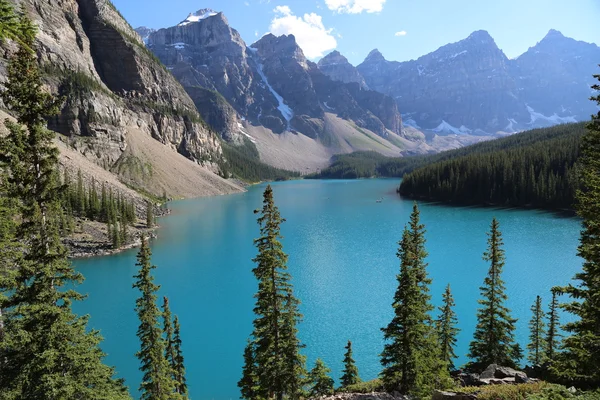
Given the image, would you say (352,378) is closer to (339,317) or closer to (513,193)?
(339,317)

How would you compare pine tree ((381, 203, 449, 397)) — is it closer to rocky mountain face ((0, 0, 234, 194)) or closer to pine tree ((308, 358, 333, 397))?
pine tree ((308, 358, 333, 397))

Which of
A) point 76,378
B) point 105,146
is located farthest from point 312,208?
point 76,378

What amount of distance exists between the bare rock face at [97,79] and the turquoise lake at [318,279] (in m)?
62.7

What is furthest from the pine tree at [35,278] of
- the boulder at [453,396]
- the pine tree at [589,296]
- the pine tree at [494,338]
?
the pine tree at [494,338]

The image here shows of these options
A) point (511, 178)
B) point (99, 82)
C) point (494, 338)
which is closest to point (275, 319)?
point (494, 338)

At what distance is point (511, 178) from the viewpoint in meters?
125

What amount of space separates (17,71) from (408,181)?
161 metres

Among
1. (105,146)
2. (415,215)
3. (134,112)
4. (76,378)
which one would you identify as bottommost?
(76,378)

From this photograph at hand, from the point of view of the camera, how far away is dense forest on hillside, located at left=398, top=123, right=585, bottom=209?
4375 inches

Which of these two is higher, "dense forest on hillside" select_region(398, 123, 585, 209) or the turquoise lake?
"dense forest on hillside" select_region(398, 123, 585, 209)

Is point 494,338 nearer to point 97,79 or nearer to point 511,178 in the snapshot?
point 511,178

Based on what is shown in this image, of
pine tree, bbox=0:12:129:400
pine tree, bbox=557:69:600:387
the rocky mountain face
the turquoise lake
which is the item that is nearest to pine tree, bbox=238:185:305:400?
pine tree, bbox=0:12:129:400

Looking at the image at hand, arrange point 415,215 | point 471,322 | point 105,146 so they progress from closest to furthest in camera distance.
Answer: point 415,215 < point 471,322 < point 105,146

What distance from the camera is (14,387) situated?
13.0 meters
